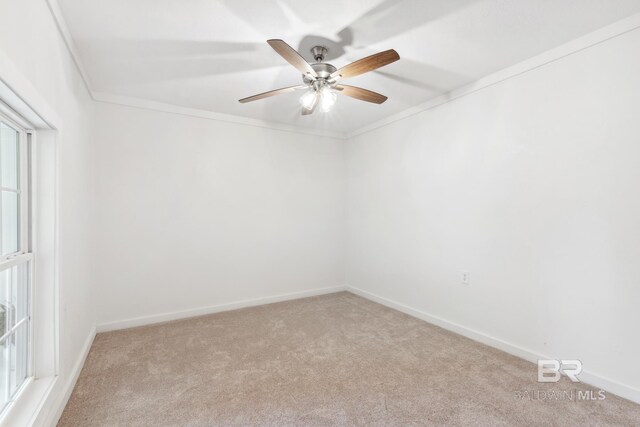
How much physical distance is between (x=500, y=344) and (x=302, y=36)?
9.47ft

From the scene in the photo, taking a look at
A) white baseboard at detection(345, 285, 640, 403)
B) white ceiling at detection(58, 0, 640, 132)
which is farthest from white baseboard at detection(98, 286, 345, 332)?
white ceiling at detection(58, 0, 640, 132)

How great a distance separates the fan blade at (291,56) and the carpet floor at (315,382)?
Answer: 207cm

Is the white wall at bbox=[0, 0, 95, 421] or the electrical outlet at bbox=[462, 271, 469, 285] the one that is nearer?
the white wall at bbox=[0, 0, 95, 421]

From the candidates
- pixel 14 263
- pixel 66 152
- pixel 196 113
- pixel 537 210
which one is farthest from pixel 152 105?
pixel 537 210

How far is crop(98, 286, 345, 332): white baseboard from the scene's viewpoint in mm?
2994

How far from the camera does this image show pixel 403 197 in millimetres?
3498

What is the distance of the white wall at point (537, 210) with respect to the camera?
1912 millimetres

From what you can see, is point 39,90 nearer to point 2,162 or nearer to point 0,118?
point 0,118

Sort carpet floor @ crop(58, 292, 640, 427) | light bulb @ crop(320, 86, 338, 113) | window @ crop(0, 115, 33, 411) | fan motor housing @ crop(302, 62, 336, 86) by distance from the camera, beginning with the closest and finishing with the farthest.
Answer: window @ crop(0, 115, 33, 411), carpet floor @ crop(58, 292, 640, 427), fan motor housing @ crop(302, 62, 336, 86), light bulb @ crop(320, 86, 338, 113)

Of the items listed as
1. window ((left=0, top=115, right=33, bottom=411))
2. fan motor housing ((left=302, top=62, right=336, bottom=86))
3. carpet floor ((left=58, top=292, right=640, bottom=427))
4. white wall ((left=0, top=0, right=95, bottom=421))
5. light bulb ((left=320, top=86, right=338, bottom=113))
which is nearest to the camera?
white wall ((left=0, top=0, right=95, bottom=421))

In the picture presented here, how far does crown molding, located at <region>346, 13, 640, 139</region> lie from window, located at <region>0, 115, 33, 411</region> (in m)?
3.24

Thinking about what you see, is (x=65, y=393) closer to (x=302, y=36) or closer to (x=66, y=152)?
(x=66, y=152)

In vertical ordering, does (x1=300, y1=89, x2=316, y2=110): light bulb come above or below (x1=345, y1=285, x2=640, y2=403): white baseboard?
above

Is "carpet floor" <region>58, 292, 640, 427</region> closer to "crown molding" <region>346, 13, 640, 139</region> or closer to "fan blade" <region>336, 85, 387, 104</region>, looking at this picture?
"fan blade" <region>336, 85, 387, 104</region>
